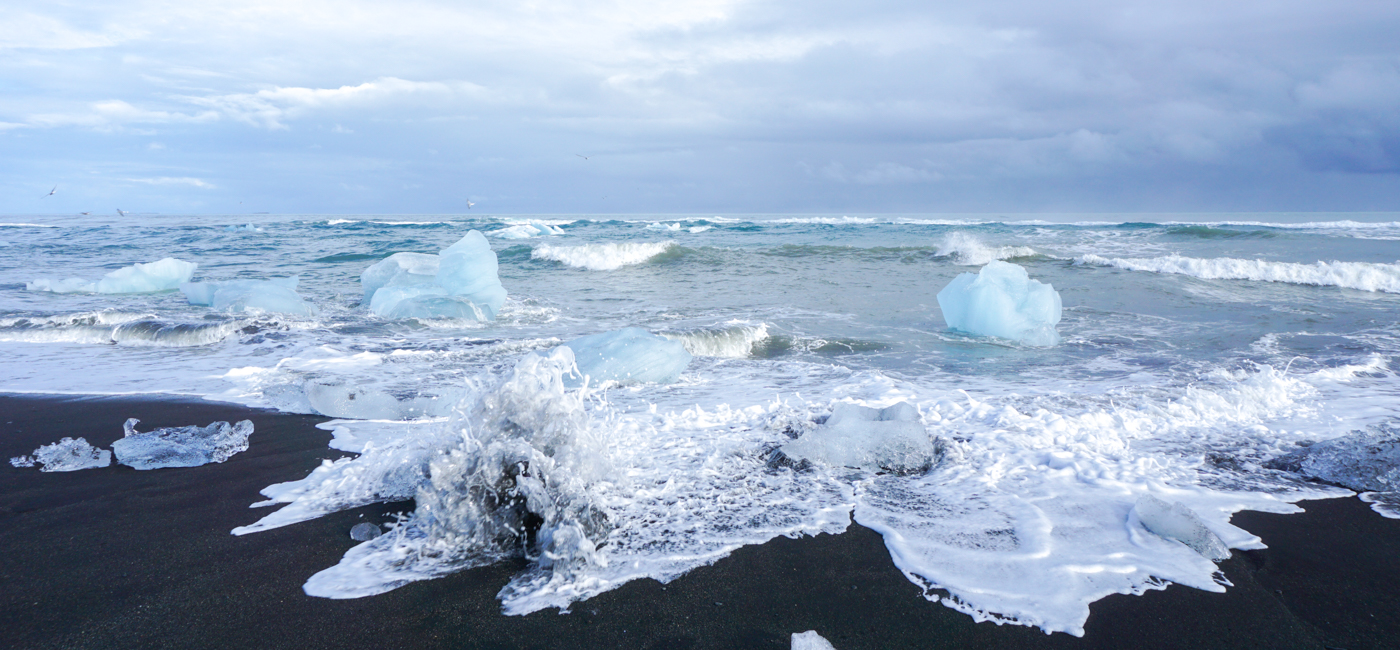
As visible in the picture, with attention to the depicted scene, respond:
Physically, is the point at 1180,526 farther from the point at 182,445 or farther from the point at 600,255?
the point at 600,255

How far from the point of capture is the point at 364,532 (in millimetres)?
2580

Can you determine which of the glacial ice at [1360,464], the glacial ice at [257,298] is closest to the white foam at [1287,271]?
the glacial ice at [1360,464]

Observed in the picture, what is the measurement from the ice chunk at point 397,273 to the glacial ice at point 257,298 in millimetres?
939

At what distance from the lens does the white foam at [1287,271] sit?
11859 mm

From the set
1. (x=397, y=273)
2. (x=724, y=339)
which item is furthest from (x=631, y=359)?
(x=397, y=273)

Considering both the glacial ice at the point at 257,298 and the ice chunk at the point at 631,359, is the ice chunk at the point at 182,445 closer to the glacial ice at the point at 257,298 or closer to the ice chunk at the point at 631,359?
the ice chunk at the point at 631,359

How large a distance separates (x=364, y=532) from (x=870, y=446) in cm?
231

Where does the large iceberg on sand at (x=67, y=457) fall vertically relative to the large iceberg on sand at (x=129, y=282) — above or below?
below

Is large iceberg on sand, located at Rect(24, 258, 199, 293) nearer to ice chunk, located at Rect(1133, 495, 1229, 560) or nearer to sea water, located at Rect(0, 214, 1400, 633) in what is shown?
sea water, located at Rect(0, 214, 1400, 633)

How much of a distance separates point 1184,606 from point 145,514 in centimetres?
395

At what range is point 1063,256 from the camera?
18.3 meters

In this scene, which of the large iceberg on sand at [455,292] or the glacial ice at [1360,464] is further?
the large iceberg on sand at [455,292]

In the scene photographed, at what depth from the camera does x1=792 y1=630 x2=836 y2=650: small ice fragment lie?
6.25 ft

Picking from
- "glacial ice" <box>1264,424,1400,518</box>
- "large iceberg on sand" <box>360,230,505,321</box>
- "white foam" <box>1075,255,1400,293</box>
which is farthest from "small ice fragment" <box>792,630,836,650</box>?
"white foam" <box>1075,255,1400,293</box>
